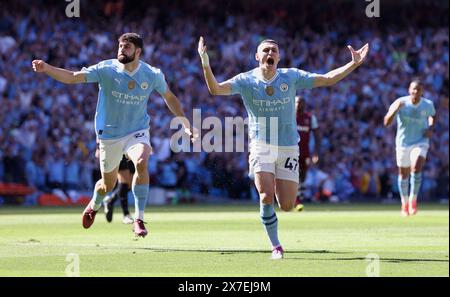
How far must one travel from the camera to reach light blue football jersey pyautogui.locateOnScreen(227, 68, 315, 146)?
45.5ft

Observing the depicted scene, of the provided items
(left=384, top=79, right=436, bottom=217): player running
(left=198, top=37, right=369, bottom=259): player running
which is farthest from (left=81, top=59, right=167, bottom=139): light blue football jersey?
(left=384, top=79, right=436, bottom=217): player running

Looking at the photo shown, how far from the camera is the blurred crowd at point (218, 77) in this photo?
30.8 m

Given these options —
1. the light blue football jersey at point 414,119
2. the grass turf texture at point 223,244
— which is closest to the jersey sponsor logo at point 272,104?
the grass turf texture at point 223,244

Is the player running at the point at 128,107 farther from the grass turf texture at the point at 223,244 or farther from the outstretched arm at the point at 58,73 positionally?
the grass turf texture at the point at 223,244

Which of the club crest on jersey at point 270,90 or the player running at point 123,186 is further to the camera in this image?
the player running at point 123,186

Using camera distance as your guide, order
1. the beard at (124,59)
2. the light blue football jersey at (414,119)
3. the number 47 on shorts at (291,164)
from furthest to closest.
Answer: the light blue football jersey at (414,119), the beard at (124,59), the number 47 on shorts at (291,164)

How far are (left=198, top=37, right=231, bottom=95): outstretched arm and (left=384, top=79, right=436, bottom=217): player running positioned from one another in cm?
1043

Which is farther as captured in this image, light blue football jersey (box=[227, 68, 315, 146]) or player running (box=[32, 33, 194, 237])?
player running (box=[32, 33, 194, 237])

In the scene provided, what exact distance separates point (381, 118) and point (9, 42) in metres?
12.0

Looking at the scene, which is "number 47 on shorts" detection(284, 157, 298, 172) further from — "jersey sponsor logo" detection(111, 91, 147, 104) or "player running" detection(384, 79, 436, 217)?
"player running" detection(384, 79, 436, 217)

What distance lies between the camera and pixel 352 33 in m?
40.0

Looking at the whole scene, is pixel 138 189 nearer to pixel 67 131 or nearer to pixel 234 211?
pixel 234 211

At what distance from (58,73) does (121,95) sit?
1458 mm
